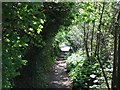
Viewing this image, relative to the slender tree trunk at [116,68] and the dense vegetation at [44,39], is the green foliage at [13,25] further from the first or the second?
the slender tree trunk at [116,68]

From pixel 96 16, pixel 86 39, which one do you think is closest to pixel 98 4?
pixel 96 16

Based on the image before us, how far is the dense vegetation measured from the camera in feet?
7.45

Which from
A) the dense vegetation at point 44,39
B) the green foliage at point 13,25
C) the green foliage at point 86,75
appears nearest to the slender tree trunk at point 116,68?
the dense vegetation at point 44,39

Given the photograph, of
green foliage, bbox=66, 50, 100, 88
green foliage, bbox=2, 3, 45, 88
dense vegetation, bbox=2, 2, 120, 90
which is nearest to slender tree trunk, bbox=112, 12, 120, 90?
dense vegetation, bbox=2, 2, 120, 90

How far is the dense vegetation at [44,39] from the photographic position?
2270mm

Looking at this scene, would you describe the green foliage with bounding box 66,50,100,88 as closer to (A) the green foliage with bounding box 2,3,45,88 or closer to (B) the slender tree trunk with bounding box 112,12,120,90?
(B) the slender tree trunk with bounding box 112,12,120,90

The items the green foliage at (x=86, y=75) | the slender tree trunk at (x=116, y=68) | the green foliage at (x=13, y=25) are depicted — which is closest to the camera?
the green foliage at (x=13, y=25)

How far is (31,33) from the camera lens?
9.32ft

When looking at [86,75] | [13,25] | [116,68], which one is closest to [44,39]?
[86,75]

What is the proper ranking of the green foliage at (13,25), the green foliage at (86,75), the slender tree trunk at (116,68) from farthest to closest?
1. the green foliage at (86,75)
2. the slender tree trunk at (116,68)
3. the green foliage at (13,25)

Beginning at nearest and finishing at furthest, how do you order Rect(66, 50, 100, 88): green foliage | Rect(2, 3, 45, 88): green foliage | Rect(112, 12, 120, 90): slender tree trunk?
Rect(2, 3, 45, 88): green foliage, Rect(112, 12, 120, 90): slender tree trunk, Rect(66, 50, 100, 88): green foliage

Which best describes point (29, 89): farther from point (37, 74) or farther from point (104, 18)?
point (104, 18)

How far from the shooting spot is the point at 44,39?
6.01 m

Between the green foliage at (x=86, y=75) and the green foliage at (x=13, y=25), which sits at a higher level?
the green foliage at (x=13, y=25)
